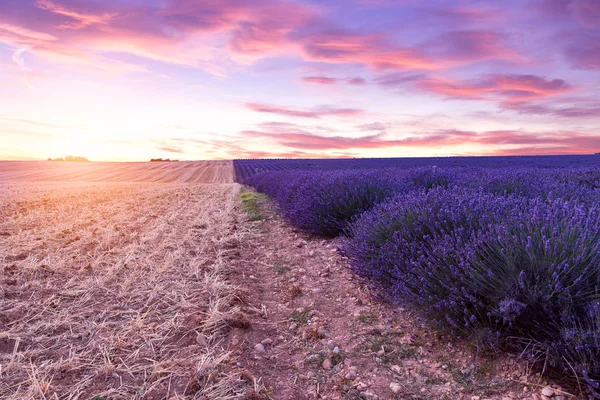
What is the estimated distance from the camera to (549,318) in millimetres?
2230

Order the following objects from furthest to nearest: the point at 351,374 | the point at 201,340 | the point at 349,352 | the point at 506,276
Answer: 1. the point at 201,340
2. the point at 349,352
3. the point at 351,374
4. the point at 506,276

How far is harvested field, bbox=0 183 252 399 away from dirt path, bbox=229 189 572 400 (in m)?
0.29

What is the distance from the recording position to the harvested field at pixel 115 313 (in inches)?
94.9

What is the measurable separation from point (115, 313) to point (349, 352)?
2.12 m

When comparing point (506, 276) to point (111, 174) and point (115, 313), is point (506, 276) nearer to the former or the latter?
point (115, 313)

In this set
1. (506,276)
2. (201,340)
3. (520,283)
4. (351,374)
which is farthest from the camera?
(201,340)

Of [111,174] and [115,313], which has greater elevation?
[111,174]

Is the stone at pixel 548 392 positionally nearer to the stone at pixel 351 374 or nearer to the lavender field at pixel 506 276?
the lavender field at pixel 506 276

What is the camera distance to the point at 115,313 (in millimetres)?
3475

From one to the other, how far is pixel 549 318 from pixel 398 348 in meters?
0.99

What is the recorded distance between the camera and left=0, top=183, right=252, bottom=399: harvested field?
7.91ft

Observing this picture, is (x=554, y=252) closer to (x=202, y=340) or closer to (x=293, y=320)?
(x=293, y=320)

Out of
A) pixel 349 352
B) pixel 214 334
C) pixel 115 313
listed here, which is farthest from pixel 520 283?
pixel 115 313

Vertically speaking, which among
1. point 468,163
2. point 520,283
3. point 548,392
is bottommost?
point 548,392
